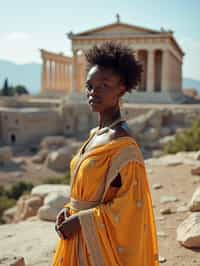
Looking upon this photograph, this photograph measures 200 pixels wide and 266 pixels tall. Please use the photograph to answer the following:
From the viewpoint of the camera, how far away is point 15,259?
412 cm

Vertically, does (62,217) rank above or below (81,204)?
below

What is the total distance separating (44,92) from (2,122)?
50.2 ft

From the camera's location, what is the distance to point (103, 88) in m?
2.85

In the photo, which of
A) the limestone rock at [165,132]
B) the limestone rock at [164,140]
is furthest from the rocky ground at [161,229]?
the limestone rock at [165,132]

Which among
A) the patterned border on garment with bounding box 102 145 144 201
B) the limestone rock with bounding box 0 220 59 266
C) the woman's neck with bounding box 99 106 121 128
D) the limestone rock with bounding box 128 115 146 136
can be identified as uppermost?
the woman's neck with bounding box 99 106 121 128

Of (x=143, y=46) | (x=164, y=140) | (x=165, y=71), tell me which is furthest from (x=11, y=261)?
(x=165, y=71)

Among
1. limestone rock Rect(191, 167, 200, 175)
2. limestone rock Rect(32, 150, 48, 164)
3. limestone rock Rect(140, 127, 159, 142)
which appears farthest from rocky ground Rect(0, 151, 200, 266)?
limestone rock Rect(32, 150, 48, 164)

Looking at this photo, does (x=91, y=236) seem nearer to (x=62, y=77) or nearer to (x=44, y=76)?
(x=44, y=76)

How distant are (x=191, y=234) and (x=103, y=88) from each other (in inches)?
110

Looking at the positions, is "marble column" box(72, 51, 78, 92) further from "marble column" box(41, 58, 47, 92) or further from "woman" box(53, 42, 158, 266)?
"woman" box(53, 42, 158, 266)

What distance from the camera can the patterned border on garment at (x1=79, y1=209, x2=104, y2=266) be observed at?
2.73 meters

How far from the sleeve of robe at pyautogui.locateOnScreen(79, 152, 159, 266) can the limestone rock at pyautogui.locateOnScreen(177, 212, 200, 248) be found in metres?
2.32

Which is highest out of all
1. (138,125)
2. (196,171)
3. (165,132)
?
(196,171)

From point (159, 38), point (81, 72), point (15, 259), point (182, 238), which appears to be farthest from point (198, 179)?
point (81, 72)
